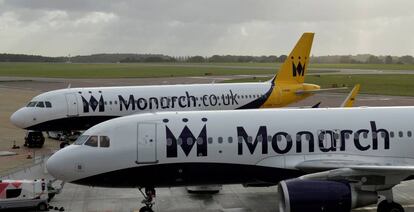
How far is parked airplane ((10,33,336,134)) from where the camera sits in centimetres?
3064

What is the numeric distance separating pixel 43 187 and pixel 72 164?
3243 millimetres

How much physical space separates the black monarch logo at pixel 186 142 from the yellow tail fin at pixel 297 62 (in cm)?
2297

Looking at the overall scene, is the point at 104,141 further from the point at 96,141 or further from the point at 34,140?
the point at 34,140

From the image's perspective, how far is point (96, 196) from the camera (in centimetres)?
1983

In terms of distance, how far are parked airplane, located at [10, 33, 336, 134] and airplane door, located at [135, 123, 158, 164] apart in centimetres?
1604

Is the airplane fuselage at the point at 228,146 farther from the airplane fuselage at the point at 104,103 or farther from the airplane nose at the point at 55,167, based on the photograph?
the airplane fuselage at the point at 104,103

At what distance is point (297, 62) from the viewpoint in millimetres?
38312

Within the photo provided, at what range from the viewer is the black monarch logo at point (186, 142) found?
15.5 meters

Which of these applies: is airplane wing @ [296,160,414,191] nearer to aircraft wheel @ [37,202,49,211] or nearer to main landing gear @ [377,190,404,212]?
main landing gear @ [377,190,404,212]

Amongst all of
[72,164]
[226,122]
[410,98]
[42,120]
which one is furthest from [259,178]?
[410,98]

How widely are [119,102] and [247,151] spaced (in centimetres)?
1686

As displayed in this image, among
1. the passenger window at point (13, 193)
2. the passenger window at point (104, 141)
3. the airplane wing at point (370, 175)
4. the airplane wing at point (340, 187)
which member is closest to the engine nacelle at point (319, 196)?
the airplane wing at point (340, 187)

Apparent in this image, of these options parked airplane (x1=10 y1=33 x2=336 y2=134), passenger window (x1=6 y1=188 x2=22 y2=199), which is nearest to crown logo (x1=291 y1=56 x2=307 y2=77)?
parked airplane (x1=10 y1=33 x2=336 y2=134)

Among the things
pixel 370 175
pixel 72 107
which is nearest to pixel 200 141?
pixel 370 175
